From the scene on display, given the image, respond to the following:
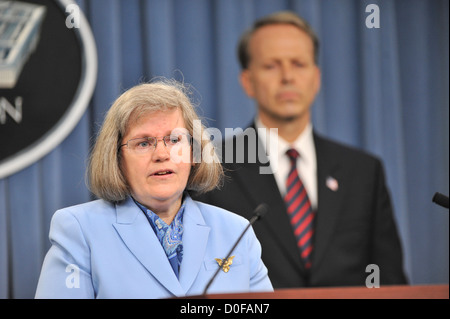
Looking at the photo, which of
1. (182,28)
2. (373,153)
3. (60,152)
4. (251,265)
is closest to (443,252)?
(373,153)

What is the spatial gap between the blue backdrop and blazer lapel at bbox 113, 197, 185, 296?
0.66 m

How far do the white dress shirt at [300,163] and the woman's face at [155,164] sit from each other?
0.84 metres

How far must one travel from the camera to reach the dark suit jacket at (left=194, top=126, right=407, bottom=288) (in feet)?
7.91

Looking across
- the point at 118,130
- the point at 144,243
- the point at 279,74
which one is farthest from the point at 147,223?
the point at 279,74

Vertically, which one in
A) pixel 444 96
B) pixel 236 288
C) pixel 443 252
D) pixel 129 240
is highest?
pixel 444 96

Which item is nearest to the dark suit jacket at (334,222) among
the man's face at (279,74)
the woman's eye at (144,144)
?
the man's face at (279,74)

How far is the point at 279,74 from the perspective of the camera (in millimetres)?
2568

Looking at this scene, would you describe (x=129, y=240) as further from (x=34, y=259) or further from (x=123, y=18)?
(x=123, y=18)

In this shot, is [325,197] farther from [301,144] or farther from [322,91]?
[322,91]

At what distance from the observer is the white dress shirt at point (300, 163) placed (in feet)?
8.25

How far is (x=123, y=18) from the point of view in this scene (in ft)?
8.23

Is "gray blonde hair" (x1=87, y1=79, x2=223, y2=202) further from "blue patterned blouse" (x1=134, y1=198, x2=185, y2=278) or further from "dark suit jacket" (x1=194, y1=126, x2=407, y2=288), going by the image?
"dark suit jacket" (x1=194, y1=126, x2=407, y2=288)

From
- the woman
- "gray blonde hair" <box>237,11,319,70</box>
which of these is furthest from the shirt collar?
the woman
